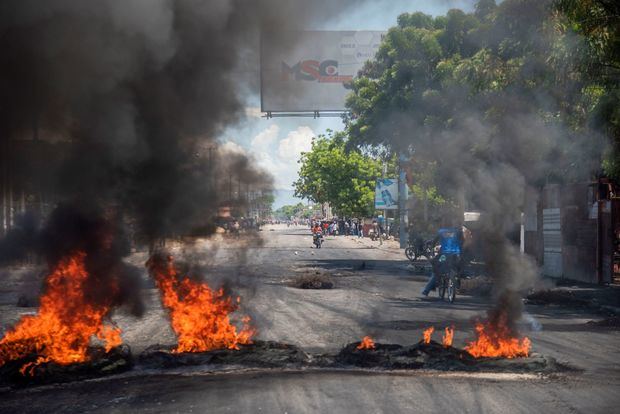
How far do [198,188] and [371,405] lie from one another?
4493 mm

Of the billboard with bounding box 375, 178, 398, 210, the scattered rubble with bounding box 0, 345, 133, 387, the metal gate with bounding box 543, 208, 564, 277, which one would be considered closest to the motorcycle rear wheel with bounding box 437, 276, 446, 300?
the metal gate with bounding box 543, 208, 564, 277

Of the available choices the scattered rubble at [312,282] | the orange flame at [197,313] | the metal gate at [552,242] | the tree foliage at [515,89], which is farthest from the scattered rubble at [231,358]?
the metal gate at [552,242]

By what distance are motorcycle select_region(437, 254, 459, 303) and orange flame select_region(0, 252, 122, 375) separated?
9.11 metres

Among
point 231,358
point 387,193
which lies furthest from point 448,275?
point 387,193

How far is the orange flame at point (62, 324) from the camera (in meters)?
8.13

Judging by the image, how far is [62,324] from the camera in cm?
845

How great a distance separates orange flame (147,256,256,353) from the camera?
29.9 feet

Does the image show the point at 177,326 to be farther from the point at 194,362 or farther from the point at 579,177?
the point at 579,177

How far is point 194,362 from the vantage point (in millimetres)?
8609

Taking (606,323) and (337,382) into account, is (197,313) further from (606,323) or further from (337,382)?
(606,323)

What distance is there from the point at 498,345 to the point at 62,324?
5157 mm

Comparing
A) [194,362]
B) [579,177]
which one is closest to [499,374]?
[194,362]

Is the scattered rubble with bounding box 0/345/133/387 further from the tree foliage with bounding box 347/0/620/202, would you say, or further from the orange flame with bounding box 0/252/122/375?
the tree foliage with bounding box 347/0/620/202

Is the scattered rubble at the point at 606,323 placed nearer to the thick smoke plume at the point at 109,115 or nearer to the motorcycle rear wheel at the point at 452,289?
the motorcycle rear wheel at the point at 452,289
